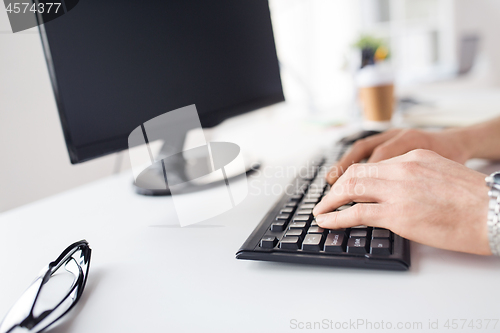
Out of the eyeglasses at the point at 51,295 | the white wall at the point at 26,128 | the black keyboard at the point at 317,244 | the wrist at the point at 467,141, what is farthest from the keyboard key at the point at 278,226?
the white wall at the point at 26,128

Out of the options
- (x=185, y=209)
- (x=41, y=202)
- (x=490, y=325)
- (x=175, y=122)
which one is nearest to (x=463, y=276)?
(x=490, y=325)

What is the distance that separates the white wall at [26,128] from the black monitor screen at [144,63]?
0.85 feet

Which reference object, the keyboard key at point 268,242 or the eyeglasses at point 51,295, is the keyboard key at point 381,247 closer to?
the keyboard key at point 268,242

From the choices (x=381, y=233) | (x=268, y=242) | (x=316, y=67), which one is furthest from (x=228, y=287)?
(x=316, y=67)

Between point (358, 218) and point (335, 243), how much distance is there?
4 cm

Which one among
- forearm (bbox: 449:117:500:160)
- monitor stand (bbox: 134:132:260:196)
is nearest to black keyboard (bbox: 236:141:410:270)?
monitor stand (bbox: 134:132:260:196)

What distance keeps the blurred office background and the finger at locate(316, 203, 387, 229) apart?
0.54 metres

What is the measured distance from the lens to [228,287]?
339mm

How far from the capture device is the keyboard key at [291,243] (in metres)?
0.36

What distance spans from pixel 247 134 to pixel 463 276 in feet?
2.75

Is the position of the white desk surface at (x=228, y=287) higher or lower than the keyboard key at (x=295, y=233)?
lower

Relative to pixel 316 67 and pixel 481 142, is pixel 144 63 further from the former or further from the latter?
pixel 316 67
